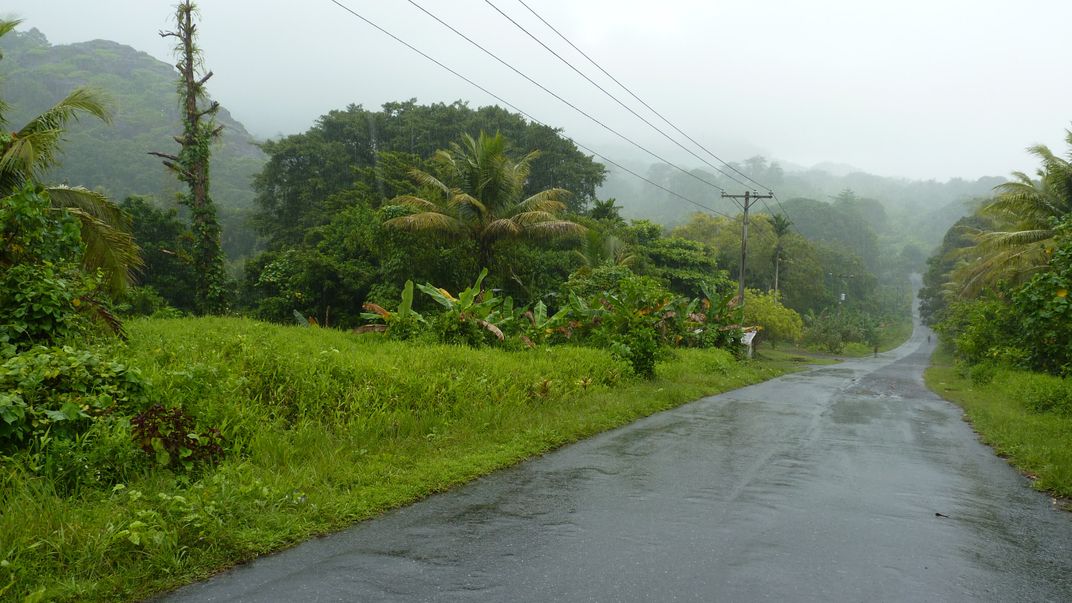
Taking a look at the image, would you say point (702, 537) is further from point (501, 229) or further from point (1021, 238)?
point (1021, 238)

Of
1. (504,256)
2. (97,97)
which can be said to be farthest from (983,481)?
(504,256)

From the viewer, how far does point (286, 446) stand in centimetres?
616

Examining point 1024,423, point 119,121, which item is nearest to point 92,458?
point 1024,423

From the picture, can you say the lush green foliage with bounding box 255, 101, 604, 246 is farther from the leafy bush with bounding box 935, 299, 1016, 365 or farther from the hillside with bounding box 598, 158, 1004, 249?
the hillside with bounding box 598, 158, 1004, 249

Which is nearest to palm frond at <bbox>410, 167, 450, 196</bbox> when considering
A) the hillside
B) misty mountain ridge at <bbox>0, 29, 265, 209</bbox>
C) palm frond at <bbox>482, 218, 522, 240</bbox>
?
palm frond at <bbox>482, 218, 522, 240</bbox>

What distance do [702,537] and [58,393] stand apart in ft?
16.2

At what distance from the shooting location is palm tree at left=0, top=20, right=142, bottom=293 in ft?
35.4

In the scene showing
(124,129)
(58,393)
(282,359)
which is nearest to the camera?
(58,393)

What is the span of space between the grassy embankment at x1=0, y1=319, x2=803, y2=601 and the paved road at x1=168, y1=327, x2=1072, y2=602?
33cm

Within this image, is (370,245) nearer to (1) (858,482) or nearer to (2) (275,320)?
(2) (275,320)

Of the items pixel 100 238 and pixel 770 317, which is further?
pixel 770 317

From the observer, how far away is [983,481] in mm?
7215

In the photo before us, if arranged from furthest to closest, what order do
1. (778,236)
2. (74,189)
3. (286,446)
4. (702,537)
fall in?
(778,236)
(74,189)
(286,446)
(702,537)

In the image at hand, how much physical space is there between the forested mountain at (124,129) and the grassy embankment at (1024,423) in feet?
53.0
